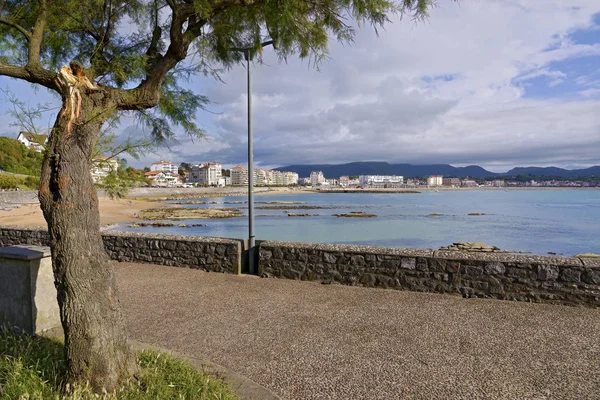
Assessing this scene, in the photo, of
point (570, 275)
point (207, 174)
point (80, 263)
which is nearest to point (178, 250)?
point (80, 263)

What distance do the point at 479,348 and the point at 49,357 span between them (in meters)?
3.95

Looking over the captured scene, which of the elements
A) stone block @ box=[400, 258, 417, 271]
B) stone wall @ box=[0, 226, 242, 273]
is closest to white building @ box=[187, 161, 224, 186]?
stone wall @ box=[0, 226, 242, 273]

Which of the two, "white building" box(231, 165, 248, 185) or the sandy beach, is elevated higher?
"white building" box(231, 165, 248, 185)

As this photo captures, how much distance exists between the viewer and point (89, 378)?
2789 millimetres

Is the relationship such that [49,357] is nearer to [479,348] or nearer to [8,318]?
[8,318]

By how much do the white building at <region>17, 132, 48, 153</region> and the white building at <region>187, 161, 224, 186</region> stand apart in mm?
158883

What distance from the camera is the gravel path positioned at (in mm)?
3230

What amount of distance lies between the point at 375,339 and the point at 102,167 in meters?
3.23

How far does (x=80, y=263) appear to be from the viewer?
287 centimetres

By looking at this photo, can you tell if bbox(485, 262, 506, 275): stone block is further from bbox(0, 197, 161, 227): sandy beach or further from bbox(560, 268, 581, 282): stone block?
bbox(0, 197, 161, 227): sandy beach

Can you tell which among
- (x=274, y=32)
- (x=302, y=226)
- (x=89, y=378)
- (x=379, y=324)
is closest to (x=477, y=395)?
(x=379, y=324)

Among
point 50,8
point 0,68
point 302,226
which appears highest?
point 50,8

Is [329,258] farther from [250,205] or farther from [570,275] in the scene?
[570,275]

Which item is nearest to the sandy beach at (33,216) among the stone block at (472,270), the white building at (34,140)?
the white building at (34,140)
